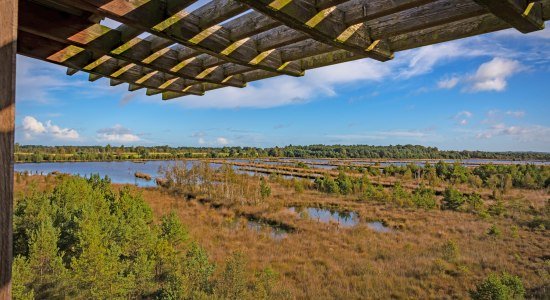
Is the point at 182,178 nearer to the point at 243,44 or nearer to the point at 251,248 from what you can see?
the point at 251,248

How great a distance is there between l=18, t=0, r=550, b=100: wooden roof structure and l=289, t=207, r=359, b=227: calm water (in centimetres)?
2019

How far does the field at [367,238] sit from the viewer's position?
1155cm

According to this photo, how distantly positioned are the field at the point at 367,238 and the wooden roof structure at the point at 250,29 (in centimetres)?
883

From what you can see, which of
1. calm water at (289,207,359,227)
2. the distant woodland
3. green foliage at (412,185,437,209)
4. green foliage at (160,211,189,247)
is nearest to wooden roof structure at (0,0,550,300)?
green foliage at (160,211,189,247)

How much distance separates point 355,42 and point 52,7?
1911mm

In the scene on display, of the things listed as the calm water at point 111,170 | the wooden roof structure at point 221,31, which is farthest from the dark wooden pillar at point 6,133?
the calm water at point 111,170

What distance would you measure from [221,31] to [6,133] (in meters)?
1.48

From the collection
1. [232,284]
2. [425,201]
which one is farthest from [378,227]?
[232,284]

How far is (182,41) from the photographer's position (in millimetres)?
2084

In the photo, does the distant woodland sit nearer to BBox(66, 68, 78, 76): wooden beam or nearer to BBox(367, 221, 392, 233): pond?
BBox(367, 221, 392, 233): pond

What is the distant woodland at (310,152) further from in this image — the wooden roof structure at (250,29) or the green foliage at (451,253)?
the wooden roof structure at (250,29)

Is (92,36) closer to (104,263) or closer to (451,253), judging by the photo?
(104,263)

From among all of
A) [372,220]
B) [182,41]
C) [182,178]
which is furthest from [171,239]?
[182,178]

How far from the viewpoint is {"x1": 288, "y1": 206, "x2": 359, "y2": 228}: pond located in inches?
903
